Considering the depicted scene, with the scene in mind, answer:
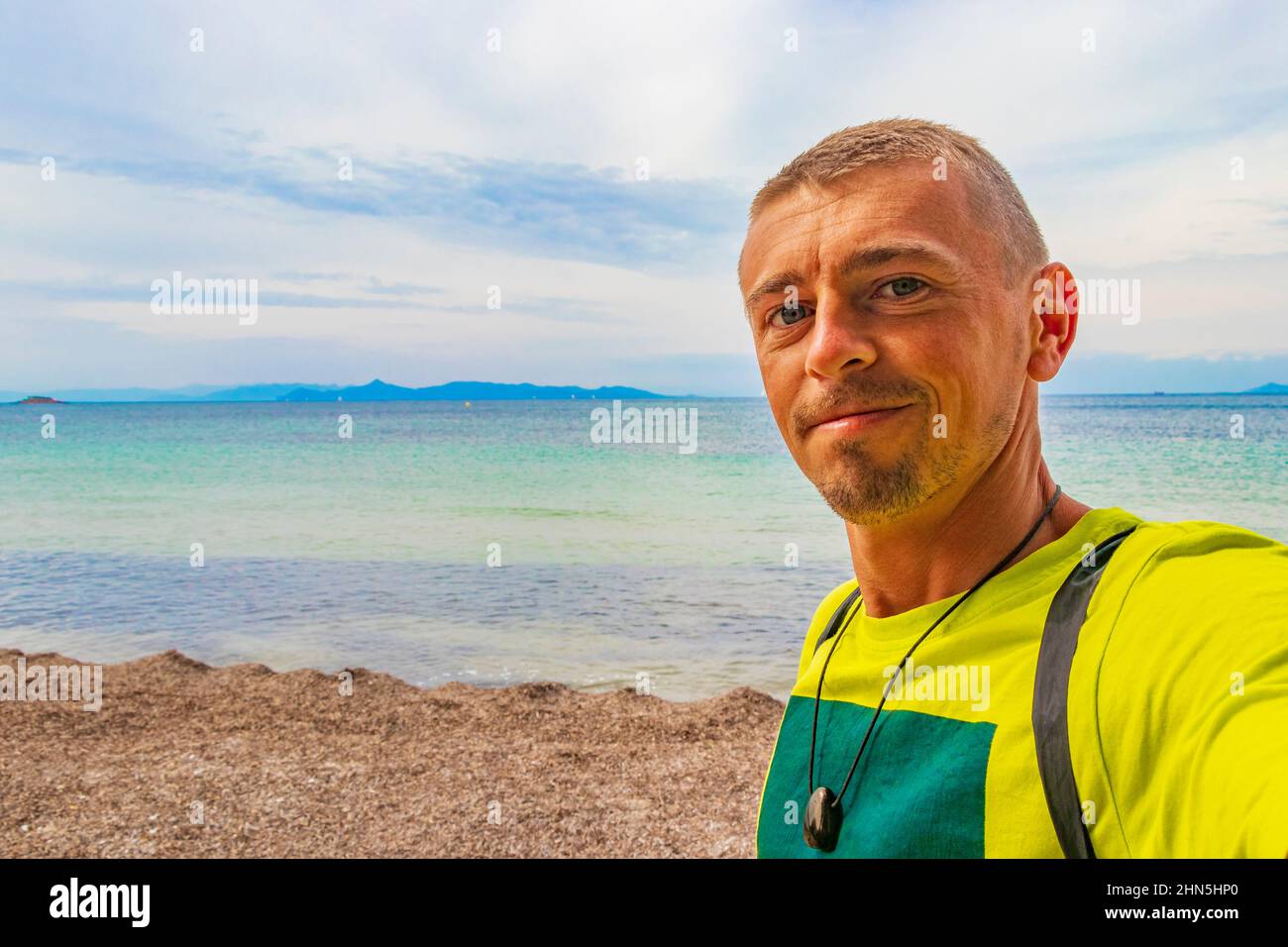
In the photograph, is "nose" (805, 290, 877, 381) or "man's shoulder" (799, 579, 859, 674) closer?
"nose" (805, 290, 877, 381)

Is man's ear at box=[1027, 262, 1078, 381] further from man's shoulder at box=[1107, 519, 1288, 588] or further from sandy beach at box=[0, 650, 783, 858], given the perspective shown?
sandy beach at box=[0, 650, 783, 858]

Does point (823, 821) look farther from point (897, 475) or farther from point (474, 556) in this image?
point (474, 556)

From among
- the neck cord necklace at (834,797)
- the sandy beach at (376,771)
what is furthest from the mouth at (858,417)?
the sandy beach at (376,771)

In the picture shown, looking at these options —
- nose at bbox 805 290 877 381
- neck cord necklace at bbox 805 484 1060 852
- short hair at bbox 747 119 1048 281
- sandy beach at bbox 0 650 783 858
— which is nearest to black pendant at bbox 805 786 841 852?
neck cord necklace at bbox 805 484 1060 852

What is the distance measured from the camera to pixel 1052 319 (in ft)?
5.58

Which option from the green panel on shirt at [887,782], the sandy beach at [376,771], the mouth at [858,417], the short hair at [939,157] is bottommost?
the sandy beach at [376,771]

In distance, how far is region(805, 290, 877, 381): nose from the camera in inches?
60.9

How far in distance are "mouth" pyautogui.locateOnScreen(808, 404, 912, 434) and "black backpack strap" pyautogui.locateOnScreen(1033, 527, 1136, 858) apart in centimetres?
41

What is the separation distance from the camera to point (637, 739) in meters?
7.73

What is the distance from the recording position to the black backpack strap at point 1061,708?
1172mm

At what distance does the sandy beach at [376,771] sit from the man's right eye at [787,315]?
4863 mm

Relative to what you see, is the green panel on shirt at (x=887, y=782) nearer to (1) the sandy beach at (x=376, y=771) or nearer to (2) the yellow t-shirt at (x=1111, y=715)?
(2) the yellow t-shirt at (x=1111, y=715)
